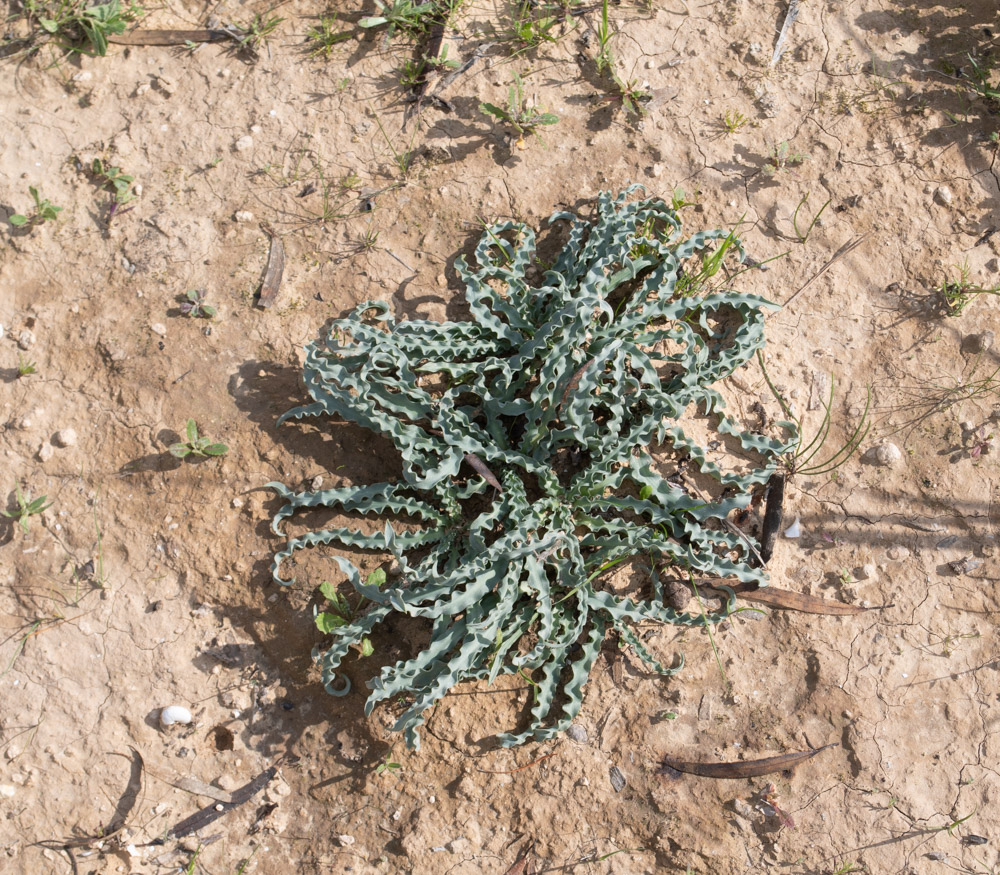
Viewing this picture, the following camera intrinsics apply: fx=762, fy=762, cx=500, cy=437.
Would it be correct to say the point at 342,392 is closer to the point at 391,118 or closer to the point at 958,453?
the point at 391,118

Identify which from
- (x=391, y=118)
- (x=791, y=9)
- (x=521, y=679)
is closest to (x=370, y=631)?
(x=521, y=679)

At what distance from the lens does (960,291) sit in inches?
139

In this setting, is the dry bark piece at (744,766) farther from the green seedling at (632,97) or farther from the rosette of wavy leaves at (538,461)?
the green seedling at (632,97)

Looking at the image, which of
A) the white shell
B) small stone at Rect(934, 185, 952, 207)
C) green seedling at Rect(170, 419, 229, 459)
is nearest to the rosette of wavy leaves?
green seedling at Rect(170, 419, 229, 459)

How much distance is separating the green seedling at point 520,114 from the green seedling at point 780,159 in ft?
3.47

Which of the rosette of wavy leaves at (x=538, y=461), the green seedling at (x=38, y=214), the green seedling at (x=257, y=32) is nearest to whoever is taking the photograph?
the rosette of wavy leaves at (x=538, y=461)

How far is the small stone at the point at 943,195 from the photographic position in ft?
12.1

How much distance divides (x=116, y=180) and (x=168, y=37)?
0.89 metres

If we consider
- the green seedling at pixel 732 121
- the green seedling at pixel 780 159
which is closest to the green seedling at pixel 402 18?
the green seedling at pixel 732 121

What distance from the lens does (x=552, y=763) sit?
3006 millimetres

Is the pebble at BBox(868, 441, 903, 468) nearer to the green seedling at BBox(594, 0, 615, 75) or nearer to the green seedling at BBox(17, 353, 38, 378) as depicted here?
the green seedling at BBox(594, 0, 615, 75)

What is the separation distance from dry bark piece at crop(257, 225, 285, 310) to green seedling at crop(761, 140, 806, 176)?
7.77 ft

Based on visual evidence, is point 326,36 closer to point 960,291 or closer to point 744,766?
point 960,291

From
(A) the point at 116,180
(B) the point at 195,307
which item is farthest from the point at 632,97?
(A) the point at 116,180
